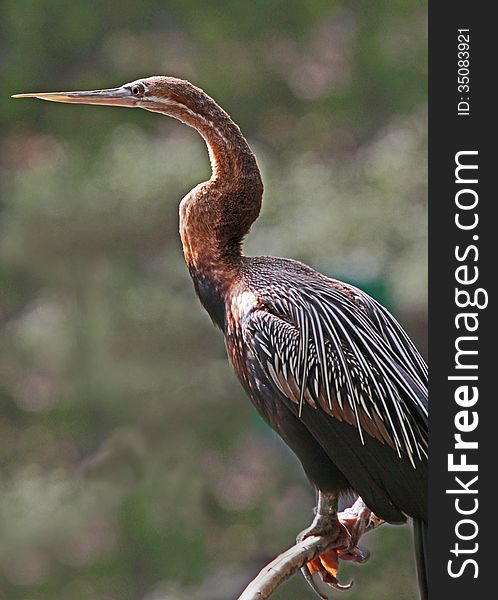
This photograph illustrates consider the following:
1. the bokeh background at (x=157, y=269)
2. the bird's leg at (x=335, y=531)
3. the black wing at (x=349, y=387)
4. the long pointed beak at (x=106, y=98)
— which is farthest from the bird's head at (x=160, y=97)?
the bokeh background at (x=157, y=269)

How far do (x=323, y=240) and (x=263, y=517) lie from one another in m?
0.83

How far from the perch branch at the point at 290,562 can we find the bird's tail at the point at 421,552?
0.10 meters

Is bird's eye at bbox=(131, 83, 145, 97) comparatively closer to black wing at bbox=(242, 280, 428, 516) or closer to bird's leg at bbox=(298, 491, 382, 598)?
black wing at bbox=(242, 280, 428, 516)

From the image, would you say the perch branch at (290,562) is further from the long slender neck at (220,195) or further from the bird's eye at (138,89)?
the bird's eye at (138,89)

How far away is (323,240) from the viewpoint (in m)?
3.30

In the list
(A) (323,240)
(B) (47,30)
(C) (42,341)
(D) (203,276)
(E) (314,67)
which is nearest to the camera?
(D) (203,276)

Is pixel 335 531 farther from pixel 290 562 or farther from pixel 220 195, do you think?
pixel 220 195

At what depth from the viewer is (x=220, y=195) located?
152 centimetres

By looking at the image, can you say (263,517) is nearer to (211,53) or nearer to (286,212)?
(286,212)

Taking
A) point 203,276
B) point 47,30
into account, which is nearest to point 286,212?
point 47,30

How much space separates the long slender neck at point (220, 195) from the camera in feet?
4.97

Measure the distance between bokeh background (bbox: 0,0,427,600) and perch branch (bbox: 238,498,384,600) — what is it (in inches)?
64.3

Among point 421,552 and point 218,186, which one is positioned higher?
point 218,186

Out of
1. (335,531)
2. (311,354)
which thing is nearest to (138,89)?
(311,354)
